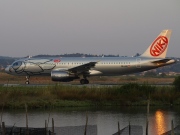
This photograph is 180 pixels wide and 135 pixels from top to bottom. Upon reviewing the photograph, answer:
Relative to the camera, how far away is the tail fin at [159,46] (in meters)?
61.6

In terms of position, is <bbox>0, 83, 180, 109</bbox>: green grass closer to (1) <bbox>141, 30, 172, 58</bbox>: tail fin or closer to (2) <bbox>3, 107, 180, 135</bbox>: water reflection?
(2) <bbox>3, 107, 180, 135</bbox>: water reflection

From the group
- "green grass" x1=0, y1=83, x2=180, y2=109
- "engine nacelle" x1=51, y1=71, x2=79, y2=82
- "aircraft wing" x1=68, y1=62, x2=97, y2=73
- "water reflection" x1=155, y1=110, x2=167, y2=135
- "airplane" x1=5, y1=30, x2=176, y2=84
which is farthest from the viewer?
"airplane" x1=5, y1=30, x2=176, y2=84

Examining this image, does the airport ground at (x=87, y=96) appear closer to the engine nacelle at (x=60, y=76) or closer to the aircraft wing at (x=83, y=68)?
the engine nacelle at (x=60, y=76)

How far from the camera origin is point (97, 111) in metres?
40.9

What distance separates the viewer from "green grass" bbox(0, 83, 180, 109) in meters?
44.2

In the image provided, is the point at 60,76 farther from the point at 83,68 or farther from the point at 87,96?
the point at 87,96

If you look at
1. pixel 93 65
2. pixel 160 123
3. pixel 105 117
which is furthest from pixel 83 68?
pixel 160 123

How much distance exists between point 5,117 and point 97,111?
289 inches

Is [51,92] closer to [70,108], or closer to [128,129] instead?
[70,108]

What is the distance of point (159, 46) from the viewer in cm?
6197

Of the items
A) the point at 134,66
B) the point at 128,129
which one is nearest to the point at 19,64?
the point at 134,66

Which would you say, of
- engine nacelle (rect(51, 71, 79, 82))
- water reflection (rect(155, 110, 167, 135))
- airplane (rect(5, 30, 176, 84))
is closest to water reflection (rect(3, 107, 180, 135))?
water reflection (rect(155, 110, 167, 135))

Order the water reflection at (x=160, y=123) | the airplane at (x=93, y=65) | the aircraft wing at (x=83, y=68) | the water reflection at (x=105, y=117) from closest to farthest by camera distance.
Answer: the water reflection at (x=160, y=123) < the water reflection at (x=105, y=117) < the aircraft wing at (x=83, y=68) < the airplane at (x=93, y=65)

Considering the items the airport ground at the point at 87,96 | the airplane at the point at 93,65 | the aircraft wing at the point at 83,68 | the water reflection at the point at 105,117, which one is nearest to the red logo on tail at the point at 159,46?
the airplane at the point at 93,65
